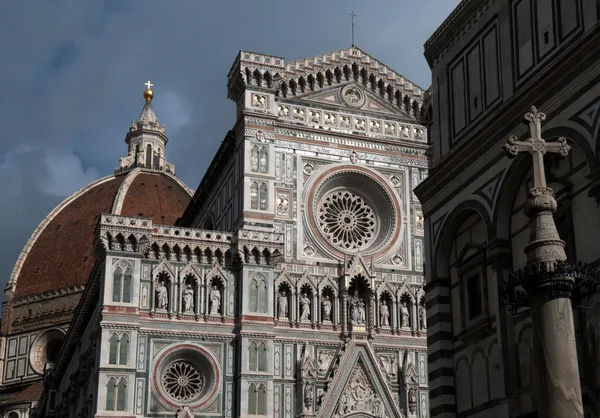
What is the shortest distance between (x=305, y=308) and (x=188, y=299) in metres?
4.41

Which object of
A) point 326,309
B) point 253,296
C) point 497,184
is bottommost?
point 497,184

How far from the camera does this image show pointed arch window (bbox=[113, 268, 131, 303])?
1299 inches

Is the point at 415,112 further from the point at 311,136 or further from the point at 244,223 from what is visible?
the point at 244,223

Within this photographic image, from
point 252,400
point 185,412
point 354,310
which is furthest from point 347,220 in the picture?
point 185,412

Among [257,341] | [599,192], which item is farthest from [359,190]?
[599,192]

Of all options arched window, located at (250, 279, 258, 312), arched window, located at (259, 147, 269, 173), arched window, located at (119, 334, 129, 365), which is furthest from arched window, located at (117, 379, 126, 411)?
arched window, located at (259, 147, 269, 173)

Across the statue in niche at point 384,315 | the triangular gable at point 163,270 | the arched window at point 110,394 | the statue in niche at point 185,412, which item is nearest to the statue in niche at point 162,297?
the triangular gable at point 163,270

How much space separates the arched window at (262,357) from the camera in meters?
33.5

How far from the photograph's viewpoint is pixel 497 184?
16.4m

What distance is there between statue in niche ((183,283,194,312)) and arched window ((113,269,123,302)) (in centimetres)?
229

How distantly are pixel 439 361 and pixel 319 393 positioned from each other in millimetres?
17236

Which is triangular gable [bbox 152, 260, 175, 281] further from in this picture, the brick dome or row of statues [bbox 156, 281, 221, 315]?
the brick dome

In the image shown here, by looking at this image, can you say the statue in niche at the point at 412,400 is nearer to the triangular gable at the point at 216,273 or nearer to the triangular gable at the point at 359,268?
the triangular gable at the point at 359,268

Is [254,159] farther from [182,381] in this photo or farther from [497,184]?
[497,184]
